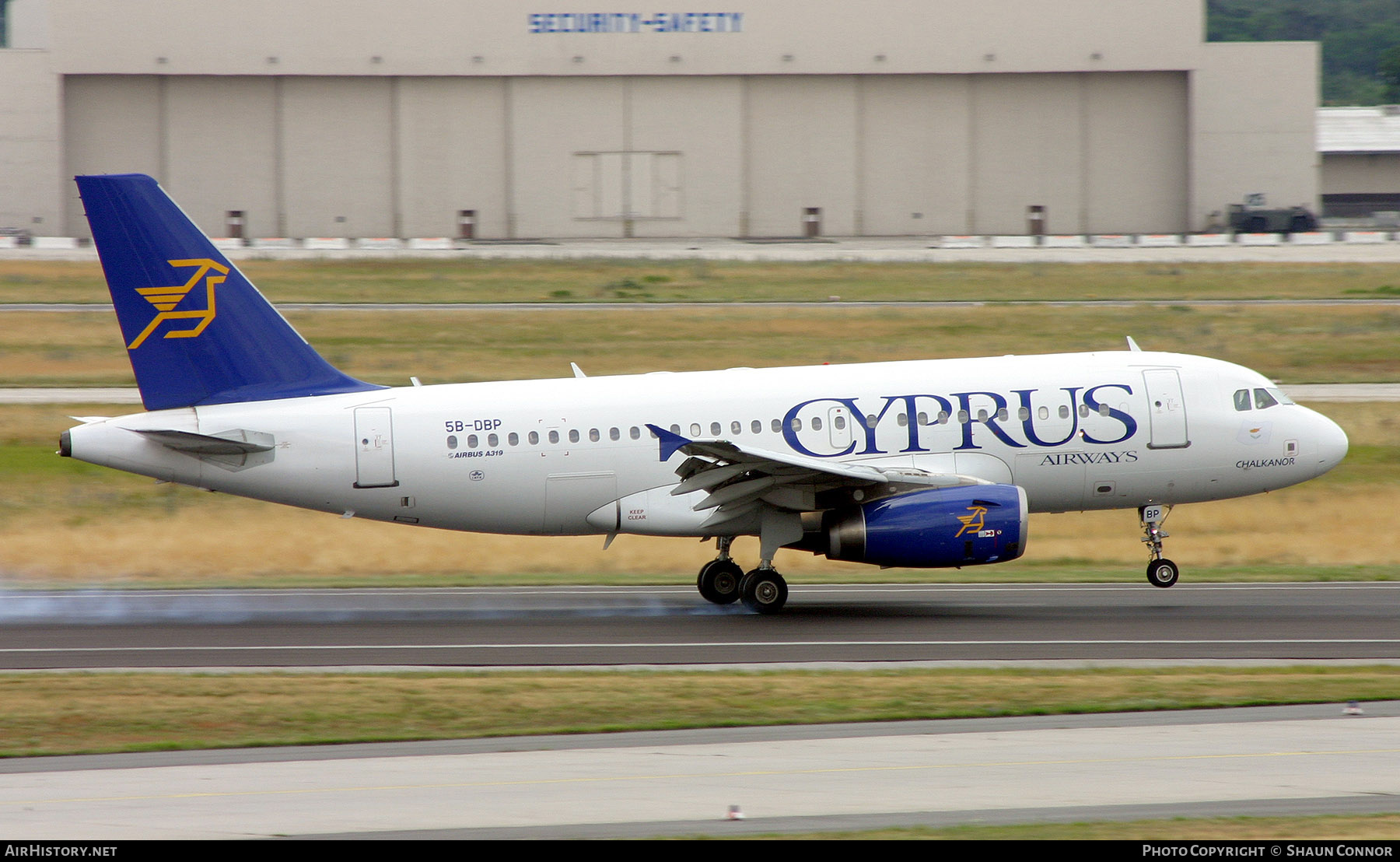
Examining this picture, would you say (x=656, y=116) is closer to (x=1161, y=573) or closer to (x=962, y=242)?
(x=962, y=242)

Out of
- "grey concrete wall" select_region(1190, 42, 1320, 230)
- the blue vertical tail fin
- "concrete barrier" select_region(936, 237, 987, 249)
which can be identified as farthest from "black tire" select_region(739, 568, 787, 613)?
"grey concrete wall" select_region(1190, 42, 1320, 230)

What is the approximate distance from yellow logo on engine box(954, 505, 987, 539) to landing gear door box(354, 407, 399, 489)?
346 inches

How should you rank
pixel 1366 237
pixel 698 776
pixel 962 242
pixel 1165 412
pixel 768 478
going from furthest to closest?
1. pixel 962 242
2. pixel 1366 237
3. pixel 1165 412
4. pixel 768 478
5. pixel 698 776

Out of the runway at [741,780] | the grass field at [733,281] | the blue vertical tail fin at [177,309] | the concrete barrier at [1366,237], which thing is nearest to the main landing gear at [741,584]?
the blue vertical tail fin at [177,309]

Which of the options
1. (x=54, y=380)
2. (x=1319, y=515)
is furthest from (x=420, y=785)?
(x=54, y=380)

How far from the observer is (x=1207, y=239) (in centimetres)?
7706

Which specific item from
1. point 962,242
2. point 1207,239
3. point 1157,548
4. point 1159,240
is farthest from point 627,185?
point 1157,548

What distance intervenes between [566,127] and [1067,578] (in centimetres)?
5815

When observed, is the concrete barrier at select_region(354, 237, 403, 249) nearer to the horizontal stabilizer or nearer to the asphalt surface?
the asphalt surface

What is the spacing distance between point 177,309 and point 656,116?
59.8 metres

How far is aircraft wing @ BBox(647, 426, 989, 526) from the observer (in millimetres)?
22781

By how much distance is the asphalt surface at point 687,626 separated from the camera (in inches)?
808

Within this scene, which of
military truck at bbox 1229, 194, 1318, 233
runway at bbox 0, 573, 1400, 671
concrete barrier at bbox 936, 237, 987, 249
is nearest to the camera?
runway at bbox 0, 573, 1400, 671

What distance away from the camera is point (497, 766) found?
14.6 m
